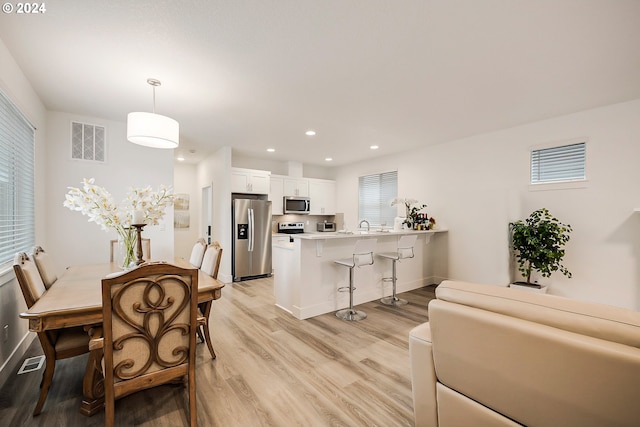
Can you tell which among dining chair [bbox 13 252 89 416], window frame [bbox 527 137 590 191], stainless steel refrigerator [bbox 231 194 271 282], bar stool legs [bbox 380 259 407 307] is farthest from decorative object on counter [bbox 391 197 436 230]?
dining chair [bbox 13 252 89 416]

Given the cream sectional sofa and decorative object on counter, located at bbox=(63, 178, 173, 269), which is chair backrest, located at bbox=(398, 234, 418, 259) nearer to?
the cream sectional sofa

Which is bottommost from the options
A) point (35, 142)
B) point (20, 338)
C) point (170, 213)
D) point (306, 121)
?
point (20, 338)

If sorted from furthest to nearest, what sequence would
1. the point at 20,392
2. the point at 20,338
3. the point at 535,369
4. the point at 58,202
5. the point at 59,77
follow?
the point at 58,202 → the point at 59,77 → the point at 20,338 → the point at 20,392 → the point at 535,369

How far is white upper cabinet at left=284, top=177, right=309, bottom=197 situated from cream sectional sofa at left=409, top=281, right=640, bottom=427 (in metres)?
5.37

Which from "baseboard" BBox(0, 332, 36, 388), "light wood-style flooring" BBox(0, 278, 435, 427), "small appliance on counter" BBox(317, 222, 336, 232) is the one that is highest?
"small appliance on counter" BBox(317, 222, 336, 232)

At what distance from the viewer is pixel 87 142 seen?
149 inches

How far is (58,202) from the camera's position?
3.58 m

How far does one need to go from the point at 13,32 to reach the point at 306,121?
2.80 meters

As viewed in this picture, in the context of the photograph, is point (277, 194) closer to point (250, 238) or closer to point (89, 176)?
point (250, 238)

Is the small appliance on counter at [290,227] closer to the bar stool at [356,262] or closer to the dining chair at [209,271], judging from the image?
the bar stool at [356,262]

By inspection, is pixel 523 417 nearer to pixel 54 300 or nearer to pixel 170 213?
pixel 54 300

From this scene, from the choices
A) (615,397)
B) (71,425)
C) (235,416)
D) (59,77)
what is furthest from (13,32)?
(615,397)

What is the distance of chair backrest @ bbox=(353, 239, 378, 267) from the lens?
346 centimetres

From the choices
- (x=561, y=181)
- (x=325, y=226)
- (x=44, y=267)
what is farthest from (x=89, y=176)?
(x=561, y=181)
